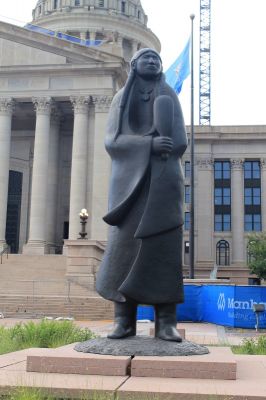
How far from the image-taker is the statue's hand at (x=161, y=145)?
821cm

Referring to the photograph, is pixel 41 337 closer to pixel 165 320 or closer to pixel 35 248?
pixel 165 320

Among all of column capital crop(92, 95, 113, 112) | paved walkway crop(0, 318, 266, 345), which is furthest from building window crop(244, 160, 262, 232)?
paved walkway crop(0, 318, 266, 345)

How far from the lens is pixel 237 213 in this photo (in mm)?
71875

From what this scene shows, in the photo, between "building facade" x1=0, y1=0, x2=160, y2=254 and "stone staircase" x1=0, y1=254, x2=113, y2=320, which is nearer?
"stone staircase" x1=0, y1=254, x2=113, y2=320

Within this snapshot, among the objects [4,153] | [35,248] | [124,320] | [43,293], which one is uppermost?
[4,153]

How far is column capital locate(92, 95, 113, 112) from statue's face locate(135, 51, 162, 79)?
136 feet

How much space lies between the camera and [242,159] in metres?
73.2

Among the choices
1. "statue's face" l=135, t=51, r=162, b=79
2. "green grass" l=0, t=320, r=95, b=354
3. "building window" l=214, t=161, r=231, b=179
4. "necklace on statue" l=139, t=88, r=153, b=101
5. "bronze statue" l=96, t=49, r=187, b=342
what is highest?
"building window" l=214, t=161, r=231, b=179

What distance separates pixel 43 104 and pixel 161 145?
43.9 m

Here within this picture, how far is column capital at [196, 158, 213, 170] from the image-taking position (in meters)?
73.6

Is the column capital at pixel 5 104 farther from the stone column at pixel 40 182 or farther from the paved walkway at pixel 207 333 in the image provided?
the paved walkway at pixel 207 333

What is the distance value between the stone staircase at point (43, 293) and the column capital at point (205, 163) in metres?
35.1

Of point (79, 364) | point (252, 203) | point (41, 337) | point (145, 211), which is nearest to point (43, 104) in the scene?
point (252, 203)

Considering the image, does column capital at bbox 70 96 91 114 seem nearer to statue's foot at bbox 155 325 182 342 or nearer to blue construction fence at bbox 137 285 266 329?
blue construction fence at bbox 137 285 266 329
